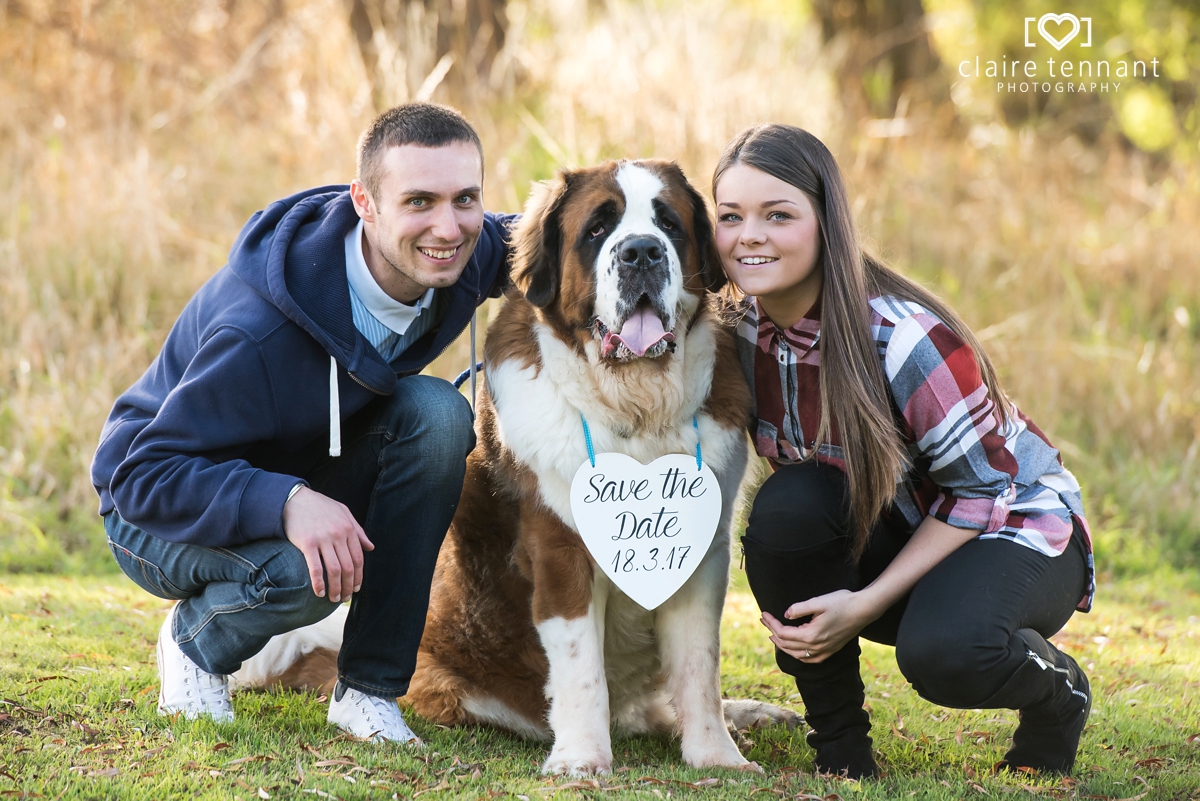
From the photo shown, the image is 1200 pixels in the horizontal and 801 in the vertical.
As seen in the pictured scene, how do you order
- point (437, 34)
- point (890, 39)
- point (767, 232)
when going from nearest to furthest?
point (767, 232) → point (437, 34) → point (890, 39)

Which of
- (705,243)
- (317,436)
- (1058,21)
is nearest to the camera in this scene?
(317,436)

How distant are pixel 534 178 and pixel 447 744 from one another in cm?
418

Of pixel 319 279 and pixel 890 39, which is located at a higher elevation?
pixel 890 39

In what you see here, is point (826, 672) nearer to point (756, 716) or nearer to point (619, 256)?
point (756, 716)

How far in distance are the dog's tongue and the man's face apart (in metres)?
0.47

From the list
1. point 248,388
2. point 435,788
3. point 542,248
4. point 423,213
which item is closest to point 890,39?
point 542,248

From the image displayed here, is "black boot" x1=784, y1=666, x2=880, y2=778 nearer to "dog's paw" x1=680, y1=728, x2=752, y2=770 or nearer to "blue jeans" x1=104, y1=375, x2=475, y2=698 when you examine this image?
"dog's paw" x1=680, y1=728, x2=752, y2=770

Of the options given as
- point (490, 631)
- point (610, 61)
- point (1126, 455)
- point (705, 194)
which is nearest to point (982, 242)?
point (1126, 455)

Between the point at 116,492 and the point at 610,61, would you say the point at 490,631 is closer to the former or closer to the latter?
the point at 116,492

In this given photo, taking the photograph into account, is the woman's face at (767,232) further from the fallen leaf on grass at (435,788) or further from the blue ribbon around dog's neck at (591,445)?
the fallen leaf on grass at (435,788)

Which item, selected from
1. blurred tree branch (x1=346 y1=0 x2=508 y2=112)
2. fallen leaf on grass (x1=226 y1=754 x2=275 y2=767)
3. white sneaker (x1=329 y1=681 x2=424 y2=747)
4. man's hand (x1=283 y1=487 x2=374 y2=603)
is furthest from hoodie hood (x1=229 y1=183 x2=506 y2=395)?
blurred tree branch (x1=346 y1=0 x2=508 y2=112)

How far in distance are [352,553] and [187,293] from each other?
416 centimetres

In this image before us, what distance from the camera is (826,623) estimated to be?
2.48 metres

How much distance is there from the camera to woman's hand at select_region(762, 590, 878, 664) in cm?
248
